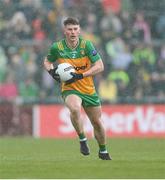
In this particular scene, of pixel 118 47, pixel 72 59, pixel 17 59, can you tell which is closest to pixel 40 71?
pixel 17 59

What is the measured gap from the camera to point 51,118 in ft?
79.8

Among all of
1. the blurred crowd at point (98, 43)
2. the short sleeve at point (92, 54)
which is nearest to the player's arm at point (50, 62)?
the short sleeve at point (92, 54)

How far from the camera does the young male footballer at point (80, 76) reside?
499 inches

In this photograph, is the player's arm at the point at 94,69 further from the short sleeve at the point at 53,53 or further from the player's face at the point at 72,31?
the short sleeve at the point at 53,53

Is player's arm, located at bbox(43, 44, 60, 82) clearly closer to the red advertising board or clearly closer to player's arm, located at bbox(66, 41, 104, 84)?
player's arm, located at bbox(66, 41, 104, 84)

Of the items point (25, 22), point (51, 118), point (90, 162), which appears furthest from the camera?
point (25, 22)

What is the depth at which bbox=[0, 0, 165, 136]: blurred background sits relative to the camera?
24.5m

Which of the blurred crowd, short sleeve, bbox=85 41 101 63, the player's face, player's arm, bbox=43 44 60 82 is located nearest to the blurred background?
the blurred crowd

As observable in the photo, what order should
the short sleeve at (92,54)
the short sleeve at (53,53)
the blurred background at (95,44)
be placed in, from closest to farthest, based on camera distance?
the short sleeve at (92,54), the short sleeve at (53,53), the blurred background at (95,44)

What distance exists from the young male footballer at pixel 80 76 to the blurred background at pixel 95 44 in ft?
37.4

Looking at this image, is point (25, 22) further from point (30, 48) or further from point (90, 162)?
point (90, 162)

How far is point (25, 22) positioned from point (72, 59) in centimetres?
1330

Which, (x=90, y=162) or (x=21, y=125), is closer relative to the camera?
(x=90, y=162)

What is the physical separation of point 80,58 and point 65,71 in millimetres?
454
